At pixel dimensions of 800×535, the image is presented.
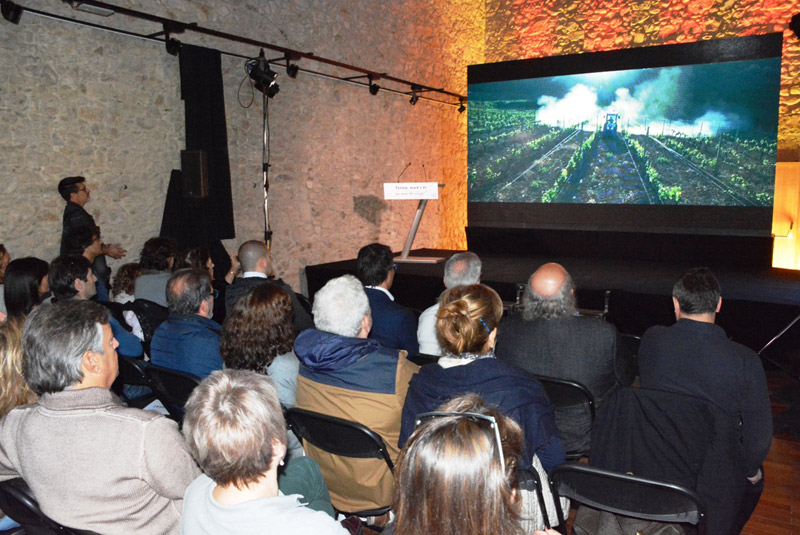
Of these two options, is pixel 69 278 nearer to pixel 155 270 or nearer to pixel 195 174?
pixel 155 270

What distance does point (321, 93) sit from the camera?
22.7 ft

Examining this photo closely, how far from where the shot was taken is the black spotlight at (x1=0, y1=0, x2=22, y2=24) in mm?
3861

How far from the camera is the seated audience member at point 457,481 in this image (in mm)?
969

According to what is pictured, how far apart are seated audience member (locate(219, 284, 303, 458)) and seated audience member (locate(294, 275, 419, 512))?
0.26 meters

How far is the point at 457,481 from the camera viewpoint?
967 mm

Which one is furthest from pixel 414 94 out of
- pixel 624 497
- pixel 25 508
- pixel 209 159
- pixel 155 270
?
pixel 25 508

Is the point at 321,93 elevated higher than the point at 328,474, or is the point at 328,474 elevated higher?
the point at 321,93

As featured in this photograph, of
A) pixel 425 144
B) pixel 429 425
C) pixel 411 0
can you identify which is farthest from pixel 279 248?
pixel 429 425

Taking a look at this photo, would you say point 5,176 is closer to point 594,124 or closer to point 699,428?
point 699,428

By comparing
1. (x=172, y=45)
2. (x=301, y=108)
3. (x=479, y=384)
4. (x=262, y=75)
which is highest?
(x=172, y=45)

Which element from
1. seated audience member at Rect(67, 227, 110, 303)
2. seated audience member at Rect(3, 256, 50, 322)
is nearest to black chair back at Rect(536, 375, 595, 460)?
seated audience member at Rect(3, 256, 50, 322)

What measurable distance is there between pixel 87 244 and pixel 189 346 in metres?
2.04

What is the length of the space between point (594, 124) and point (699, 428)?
305 inches

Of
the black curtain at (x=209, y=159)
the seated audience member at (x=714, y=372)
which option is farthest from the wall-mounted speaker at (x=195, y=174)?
the seated audience member at (x=714, y=372)
